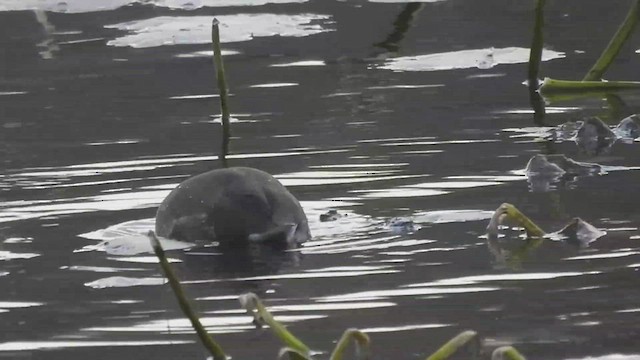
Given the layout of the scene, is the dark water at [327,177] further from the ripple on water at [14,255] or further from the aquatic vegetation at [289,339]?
the aquatic vegetation at [289,339]

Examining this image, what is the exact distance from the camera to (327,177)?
243 inches

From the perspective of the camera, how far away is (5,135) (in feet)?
24.3

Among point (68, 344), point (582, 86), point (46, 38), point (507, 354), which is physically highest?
point (507, 354)

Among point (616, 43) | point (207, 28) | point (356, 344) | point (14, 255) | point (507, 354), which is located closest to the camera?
point (507, 354)

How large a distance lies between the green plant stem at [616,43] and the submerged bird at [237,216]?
2958mm

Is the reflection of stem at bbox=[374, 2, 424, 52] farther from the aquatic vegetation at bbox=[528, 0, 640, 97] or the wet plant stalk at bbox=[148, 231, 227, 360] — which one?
the wet plant stalk at bbox=[148, 231, 227, 360]

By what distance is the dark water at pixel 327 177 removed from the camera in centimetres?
424

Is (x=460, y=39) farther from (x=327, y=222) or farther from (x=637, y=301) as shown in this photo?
(x=637, y=301)

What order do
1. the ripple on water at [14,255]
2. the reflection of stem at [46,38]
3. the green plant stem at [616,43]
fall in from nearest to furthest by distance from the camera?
the ripple on water at [14,255], the green plant stem at [616,43], the reflection of stem at [46,38]

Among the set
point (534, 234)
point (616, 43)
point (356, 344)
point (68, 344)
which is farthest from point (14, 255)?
point (616, 43)

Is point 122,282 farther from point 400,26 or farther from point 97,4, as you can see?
point 97,4

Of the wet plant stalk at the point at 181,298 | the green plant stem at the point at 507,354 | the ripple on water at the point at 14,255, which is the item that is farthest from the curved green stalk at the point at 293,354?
the ripple on water at the point at 14,255

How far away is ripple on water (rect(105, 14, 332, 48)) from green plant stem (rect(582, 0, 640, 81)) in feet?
9.04

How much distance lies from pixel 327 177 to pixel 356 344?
2384mm
